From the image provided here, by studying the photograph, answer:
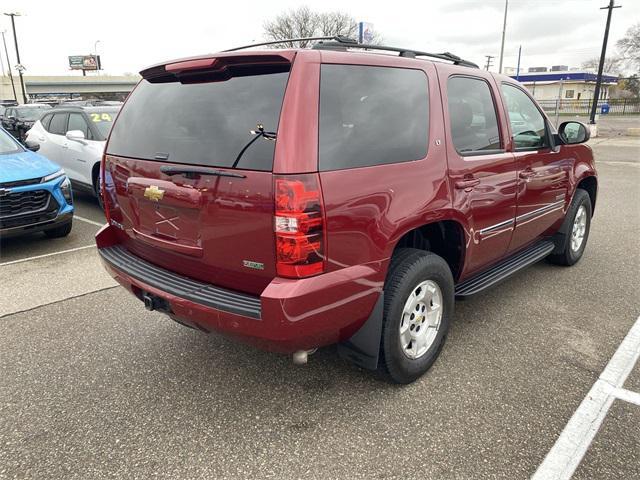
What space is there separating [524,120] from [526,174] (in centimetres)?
53

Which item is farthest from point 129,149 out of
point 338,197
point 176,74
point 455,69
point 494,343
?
point 494,343

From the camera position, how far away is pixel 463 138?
Result: 123 inches

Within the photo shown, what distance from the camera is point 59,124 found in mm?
8703

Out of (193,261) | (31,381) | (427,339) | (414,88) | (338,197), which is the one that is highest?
(414,88)

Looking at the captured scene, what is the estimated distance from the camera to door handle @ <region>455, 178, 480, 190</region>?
9.82ft

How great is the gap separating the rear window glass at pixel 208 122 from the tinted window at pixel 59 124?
Result: 653 centimetres

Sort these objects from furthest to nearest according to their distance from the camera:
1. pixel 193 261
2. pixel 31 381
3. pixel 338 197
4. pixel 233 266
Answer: pixel 31 381
pixel 193 261
pixel 233 266
pixel 338 197

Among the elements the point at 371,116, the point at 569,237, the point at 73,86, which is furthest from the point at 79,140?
the point at 73,86

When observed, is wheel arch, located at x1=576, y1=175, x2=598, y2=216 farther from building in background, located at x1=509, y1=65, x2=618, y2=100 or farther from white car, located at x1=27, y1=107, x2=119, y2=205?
building in background, located at x1=509, y1=65, x2=618, y2=100

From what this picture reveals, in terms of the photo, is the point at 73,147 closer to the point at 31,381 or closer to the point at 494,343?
the point at 31,381

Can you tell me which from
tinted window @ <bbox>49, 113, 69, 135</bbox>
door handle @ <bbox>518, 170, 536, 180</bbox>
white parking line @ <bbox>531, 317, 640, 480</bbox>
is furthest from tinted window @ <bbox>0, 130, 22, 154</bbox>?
white parking line @ <bbox>531, 317, 640, 480</bbox>

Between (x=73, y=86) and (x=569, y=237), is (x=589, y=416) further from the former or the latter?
(x=73, y=86)

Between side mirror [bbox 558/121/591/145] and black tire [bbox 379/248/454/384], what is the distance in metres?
2.20

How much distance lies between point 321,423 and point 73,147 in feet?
23.5
